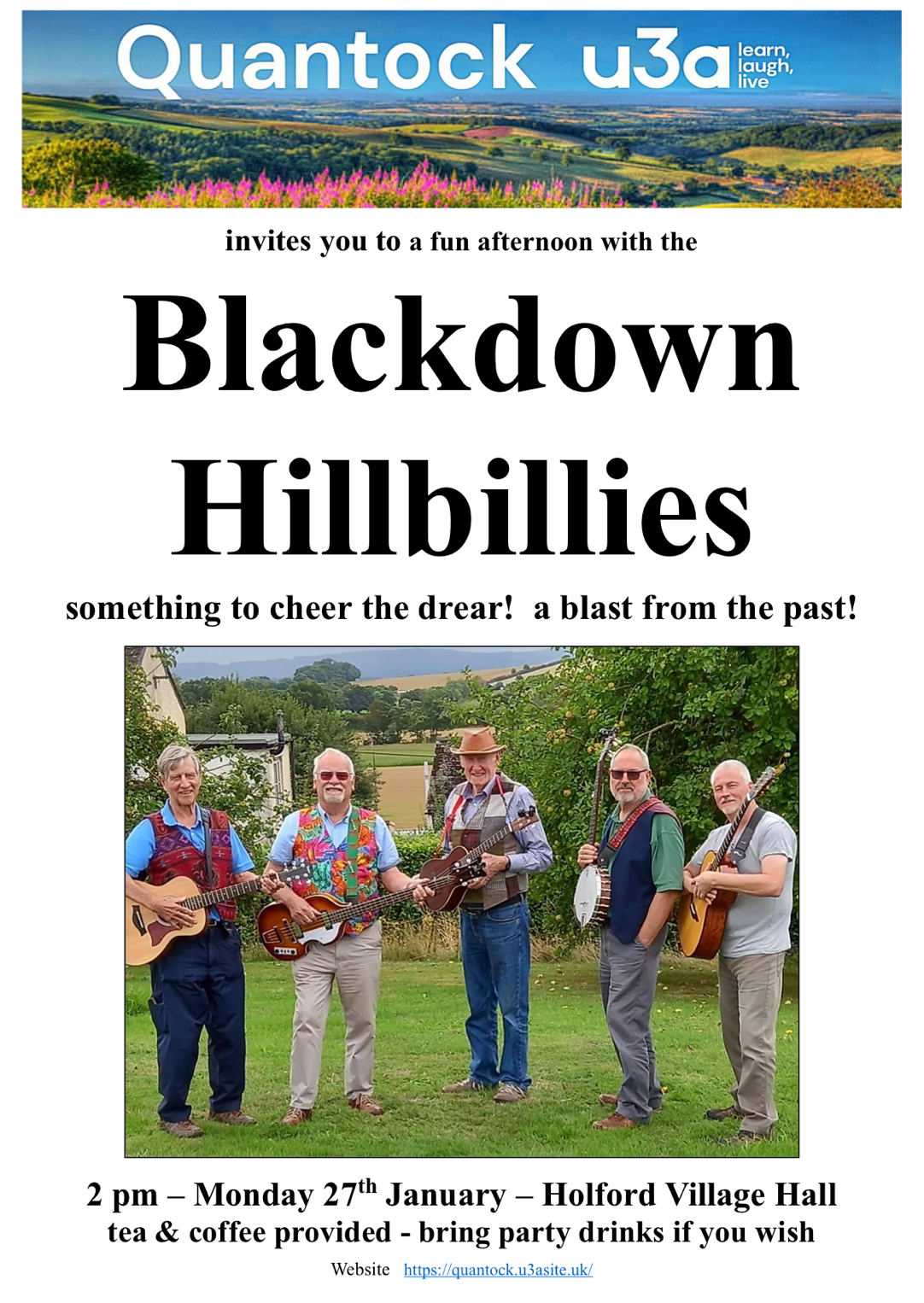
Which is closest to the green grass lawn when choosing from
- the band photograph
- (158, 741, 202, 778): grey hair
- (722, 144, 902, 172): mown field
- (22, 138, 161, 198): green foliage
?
the band photograph

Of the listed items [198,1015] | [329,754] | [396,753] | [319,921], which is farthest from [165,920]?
[396,753]

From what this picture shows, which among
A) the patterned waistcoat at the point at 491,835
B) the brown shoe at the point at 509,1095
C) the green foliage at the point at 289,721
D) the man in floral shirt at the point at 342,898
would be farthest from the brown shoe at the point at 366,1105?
the green foliage at the point at 289,721

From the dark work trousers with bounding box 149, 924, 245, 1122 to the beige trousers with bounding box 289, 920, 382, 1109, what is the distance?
31 centimetres

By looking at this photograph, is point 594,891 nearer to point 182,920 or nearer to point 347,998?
point 347,998

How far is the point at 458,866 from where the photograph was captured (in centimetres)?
826

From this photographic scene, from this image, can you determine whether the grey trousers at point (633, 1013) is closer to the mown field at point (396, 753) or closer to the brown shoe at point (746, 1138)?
the brown shoe at point (746, 1138)

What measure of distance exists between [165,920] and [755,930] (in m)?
2.99

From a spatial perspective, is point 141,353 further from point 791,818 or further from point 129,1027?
point 791,818

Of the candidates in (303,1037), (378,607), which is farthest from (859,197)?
(303,1037)

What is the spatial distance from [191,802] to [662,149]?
435 centimetres

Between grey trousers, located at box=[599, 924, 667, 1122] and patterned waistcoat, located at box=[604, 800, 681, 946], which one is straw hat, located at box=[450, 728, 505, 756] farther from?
grey trousers, located at box=[599, 924, 667, 1122]

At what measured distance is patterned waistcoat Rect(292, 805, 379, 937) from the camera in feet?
26.9

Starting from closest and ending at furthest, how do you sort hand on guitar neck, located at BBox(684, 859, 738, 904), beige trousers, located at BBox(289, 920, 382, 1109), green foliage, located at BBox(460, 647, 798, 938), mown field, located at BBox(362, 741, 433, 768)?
hand on guitar neck, located at BBox(684, 859, 738, 904) < beige trousers, located at BBox(289, 920, 382, 1109) < mown field, located at BBox(362, 741, 433, 768) < green foliage, located at BBox(460, 647, 798, 938)

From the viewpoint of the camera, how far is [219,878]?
8180mm
